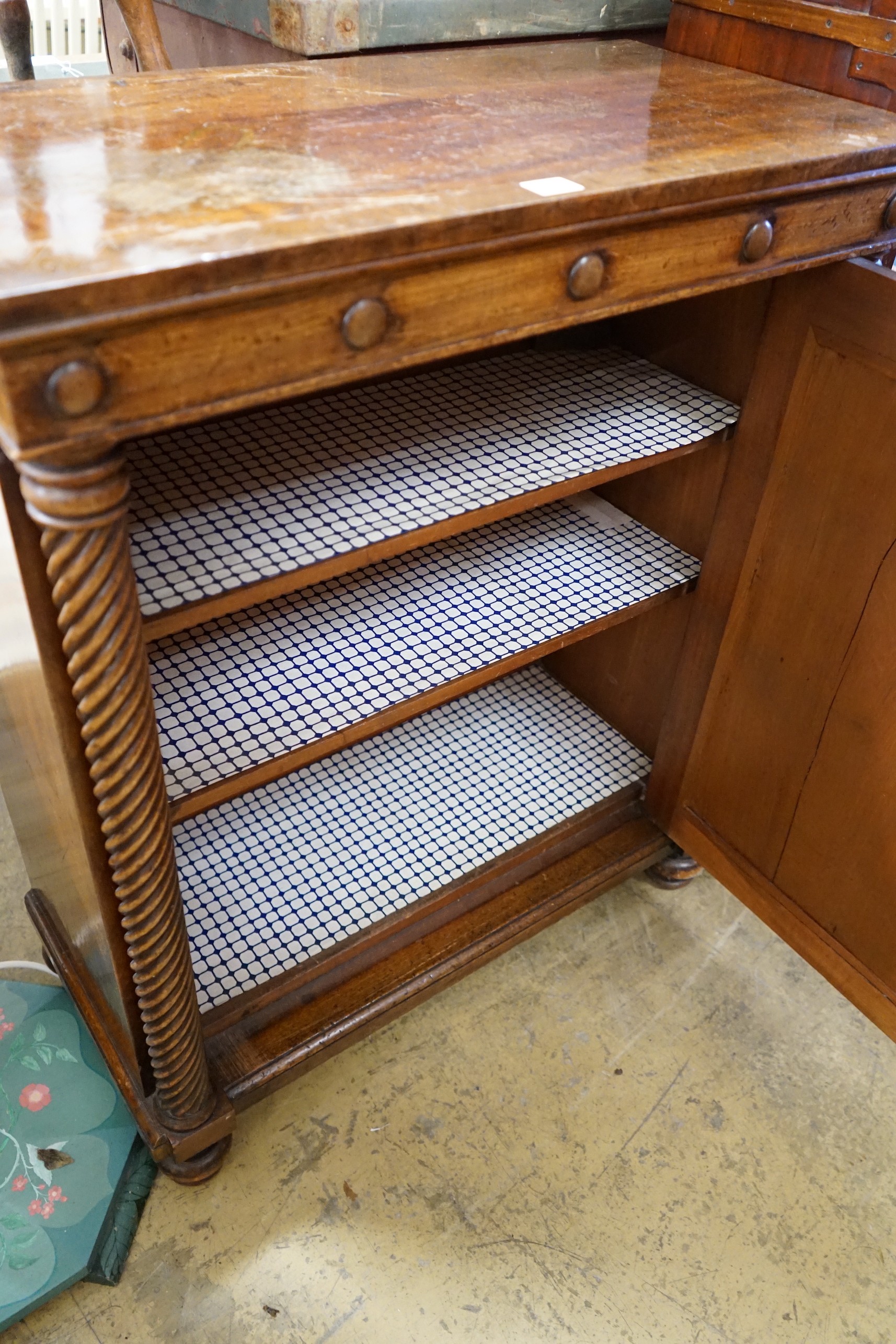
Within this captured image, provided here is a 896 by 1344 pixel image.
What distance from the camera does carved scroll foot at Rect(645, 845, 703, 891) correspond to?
5.16ft

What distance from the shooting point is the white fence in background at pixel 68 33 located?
4191 mm

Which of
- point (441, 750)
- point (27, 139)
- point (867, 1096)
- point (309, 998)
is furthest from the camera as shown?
point (441, 750)

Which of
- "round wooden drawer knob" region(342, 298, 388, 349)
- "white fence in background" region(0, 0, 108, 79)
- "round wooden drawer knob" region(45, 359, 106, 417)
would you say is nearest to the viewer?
"round wooden drawer knob" region(45, 359, 106, 417)

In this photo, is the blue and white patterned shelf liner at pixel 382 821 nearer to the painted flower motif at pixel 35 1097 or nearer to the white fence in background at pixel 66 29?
the painted flower motif at pixel 35 1097

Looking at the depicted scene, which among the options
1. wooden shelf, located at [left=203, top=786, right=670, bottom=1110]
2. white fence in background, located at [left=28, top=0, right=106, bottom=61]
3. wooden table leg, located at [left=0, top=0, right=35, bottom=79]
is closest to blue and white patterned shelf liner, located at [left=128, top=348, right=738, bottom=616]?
wooden table leg, located at [left=0, top=0, right=35, bottom=79]

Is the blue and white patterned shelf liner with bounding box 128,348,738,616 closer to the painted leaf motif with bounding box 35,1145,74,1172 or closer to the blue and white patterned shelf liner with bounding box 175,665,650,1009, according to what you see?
the blue and white patterned shelf liner with bounding box 175,665,650,1009

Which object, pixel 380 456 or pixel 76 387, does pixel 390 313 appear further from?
pixel 380 456

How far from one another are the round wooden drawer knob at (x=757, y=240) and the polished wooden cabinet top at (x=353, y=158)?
37 millimetres

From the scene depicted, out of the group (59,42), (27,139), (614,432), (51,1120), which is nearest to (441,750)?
(614,432)

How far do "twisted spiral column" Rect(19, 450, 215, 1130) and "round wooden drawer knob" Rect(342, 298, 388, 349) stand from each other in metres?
0.18

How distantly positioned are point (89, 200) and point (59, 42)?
448 centimetres

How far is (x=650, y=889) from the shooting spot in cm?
162

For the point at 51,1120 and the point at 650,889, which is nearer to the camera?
the point at 51,1120

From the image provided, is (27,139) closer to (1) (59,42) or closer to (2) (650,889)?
(2) (650,889)
